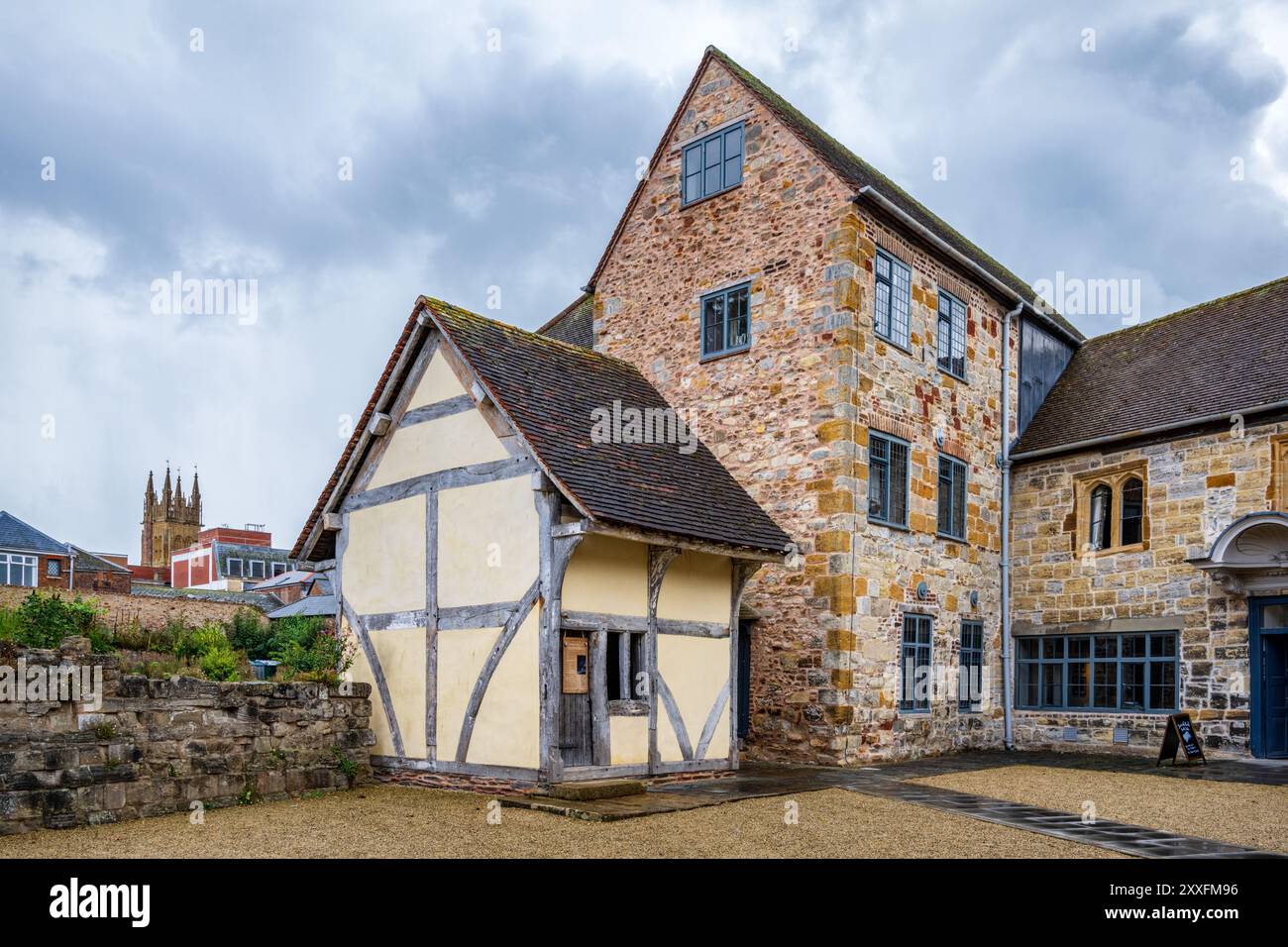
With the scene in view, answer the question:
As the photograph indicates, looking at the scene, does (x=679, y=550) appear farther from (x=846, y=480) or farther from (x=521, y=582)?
(x=846, y=480)

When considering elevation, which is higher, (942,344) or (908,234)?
(908,234)

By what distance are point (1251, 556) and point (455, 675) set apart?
36.4ft

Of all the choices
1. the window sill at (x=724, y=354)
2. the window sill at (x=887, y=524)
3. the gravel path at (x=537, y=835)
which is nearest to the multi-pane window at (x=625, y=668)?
the gravel path at (x=537, y=835)

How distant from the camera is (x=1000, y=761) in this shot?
1644cm

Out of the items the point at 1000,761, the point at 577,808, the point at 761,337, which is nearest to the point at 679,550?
the point at 577,808

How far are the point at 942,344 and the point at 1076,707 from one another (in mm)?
6210

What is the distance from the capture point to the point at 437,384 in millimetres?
13680

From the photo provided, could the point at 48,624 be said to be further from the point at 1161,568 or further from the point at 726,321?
the point at 1161,568

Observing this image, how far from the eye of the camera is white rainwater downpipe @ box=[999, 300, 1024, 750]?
1900 centimetres

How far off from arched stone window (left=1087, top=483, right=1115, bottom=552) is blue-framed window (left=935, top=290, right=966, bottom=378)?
291 centimetres

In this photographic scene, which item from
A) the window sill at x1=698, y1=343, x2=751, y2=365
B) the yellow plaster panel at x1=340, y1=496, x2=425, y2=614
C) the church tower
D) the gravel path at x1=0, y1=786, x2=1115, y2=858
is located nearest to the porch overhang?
the window sill at x1=698, y1=343, x2=751, y2=365

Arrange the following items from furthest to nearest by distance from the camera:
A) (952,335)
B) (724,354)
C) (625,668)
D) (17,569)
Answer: (17,569) → (952,335) → (724,354) → (625,668)

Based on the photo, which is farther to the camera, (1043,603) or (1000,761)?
(1043,603)

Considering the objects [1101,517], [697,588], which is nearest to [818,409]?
[697,588]
